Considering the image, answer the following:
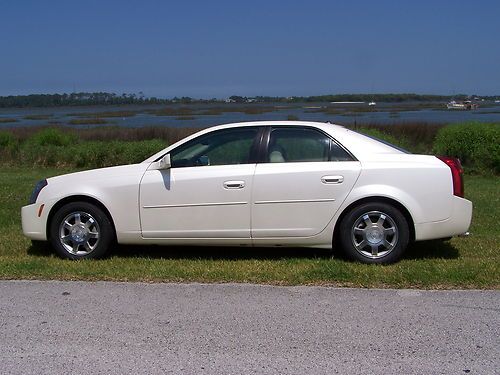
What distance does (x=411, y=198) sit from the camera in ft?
20.5

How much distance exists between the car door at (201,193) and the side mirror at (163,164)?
0.05 metres

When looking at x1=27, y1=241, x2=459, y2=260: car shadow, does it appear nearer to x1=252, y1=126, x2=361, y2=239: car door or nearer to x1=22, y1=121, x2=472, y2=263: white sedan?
x1=22, y1=121, x2=472, y2=263: white sedan

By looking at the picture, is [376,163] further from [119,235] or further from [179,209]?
[119,235]

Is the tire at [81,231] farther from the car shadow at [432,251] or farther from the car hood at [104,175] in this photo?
the car shadow at [432,251]

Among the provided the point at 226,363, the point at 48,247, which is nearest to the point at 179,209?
the point at 48,247

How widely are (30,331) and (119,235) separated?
81.2 inches

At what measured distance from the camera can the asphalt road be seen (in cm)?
404

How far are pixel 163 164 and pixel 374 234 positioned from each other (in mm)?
Answer: 2293

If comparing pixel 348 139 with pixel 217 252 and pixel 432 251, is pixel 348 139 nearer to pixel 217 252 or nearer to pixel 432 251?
pixel 432 251

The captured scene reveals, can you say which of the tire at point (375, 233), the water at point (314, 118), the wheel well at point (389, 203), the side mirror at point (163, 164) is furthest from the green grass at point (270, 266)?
the water at point (314, 118)

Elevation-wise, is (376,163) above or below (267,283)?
above

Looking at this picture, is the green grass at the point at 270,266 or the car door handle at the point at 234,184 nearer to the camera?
the green grass at the point at 270,266

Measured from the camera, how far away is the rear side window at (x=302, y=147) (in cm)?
646

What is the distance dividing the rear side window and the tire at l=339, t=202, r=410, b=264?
1.98 ft
